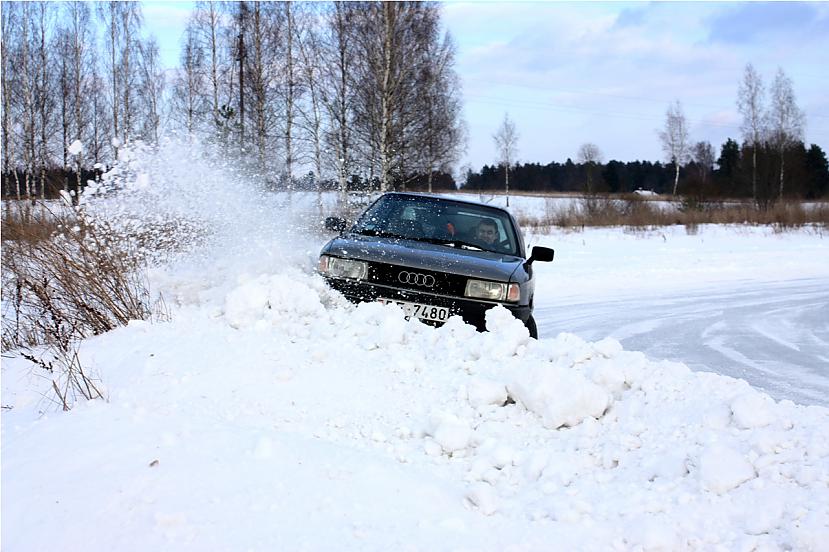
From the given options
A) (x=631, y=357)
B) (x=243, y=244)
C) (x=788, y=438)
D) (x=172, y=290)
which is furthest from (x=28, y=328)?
(x=788, y=438)

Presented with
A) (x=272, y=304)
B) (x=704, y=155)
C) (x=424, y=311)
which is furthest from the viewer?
(x=704, y=155)

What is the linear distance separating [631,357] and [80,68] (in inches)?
1284

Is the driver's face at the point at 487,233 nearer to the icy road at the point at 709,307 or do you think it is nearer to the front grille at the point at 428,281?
the front grille at the point at 428,281

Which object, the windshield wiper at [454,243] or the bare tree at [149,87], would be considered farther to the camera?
the bare tree at [149,87]

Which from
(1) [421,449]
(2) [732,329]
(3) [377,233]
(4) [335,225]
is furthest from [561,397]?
(2) [732,329]

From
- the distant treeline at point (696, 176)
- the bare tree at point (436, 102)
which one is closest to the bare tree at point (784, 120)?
the distant treeline at point (696, 176)

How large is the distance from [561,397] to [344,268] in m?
2.48

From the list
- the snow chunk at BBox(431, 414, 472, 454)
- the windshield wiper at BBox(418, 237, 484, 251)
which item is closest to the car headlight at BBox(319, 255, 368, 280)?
the windshield wiper at BBox(418, 237, 484, 251)

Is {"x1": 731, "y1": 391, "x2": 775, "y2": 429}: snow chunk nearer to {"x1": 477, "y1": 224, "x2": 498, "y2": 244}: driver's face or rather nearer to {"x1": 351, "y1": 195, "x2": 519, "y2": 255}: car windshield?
{"x1": 351, "y1": 195, "x2": 519, "y2": 255}: car windshield

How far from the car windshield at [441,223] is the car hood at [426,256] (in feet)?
0.83

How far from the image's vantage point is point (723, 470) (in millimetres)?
2666

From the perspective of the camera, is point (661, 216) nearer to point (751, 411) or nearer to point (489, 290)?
point (489, 290)

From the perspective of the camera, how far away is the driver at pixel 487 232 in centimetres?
646

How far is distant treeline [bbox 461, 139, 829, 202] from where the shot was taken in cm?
4569
